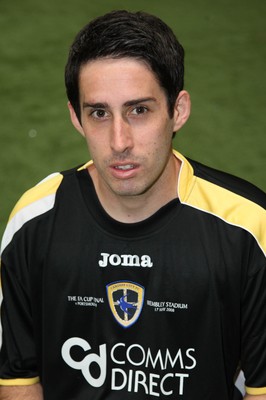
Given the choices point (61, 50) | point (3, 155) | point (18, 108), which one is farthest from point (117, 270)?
point (61, 50)

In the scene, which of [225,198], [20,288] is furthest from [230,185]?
[20,288]

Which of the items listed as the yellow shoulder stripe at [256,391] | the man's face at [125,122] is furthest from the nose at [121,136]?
the yellow shoulder stripe at [256,391]

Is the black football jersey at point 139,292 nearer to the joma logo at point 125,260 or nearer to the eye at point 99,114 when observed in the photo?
the joma logo at point 125,260

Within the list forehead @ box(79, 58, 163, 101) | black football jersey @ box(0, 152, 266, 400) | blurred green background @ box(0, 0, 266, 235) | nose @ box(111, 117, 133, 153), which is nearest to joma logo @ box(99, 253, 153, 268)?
black football jersey @ box(0, 152, 266, 400)

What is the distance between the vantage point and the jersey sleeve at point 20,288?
195cm

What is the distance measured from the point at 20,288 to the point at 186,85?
2720mm

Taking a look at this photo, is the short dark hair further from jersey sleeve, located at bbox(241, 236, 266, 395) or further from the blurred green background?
the blurred green background

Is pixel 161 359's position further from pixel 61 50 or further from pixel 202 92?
pixel 61 50

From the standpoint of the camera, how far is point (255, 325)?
73.6 inches

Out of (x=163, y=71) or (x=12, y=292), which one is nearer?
(x=163, y=71)

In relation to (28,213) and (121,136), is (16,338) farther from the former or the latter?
(121,136)

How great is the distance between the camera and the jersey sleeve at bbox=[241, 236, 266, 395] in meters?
1.82

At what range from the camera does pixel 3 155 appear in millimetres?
3959

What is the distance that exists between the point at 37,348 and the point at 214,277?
53 cm
